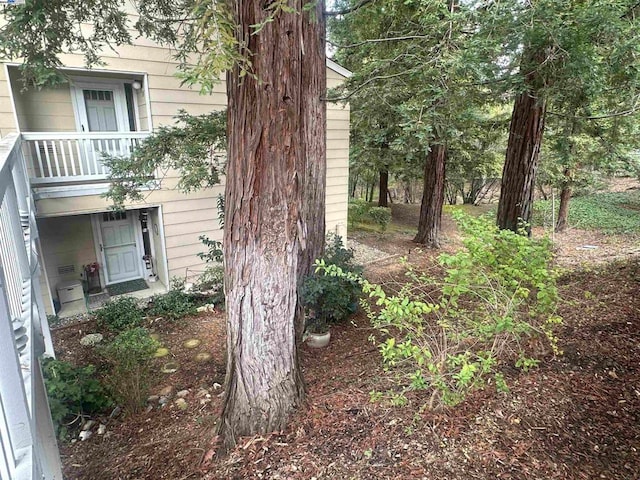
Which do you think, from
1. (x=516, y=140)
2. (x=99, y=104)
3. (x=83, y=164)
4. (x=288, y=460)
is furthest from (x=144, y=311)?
(x=516, y=140)

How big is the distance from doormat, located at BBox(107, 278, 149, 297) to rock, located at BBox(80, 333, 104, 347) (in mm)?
1899

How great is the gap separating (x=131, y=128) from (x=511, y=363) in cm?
798

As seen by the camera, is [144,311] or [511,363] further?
[144,311]

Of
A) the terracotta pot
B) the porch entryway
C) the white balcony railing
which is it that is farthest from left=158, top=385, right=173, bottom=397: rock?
the white balcony railing

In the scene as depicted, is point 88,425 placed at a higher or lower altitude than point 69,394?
lower

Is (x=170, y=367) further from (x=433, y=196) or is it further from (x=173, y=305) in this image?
(x=433, y=196)

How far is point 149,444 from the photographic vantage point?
11.5 ft

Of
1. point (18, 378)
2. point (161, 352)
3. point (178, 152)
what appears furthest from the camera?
point (161, 352)

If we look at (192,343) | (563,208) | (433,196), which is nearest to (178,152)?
(192,343)

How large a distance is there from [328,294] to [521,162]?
4.11 metres

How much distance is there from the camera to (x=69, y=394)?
3848 mm

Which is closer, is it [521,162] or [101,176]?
[521,162]

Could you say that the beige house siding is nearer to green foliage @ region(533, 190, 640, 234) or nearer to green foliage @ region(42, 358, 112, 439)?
green foliage @ region(42, 358, 112, 439)

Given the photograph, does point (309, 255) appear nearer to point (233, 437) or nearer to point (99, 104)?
point (233, 437)
